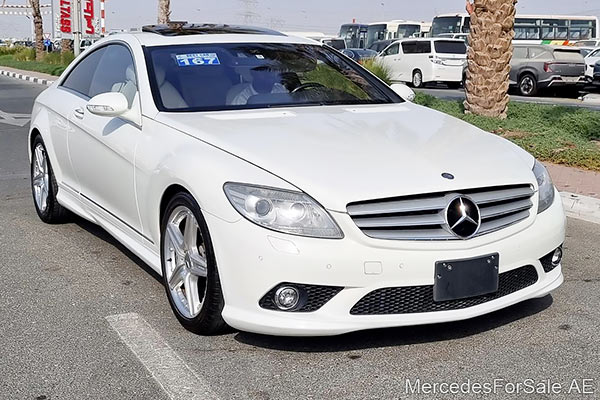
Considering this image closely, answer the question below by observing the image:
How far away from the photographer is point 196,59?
5070mm

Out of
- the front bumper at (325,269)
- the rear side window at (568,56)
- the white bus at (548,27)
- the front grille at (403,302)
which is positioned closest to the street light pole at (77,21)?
the rear side window at (568,56)

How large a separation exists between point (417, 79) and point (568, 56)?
665cm

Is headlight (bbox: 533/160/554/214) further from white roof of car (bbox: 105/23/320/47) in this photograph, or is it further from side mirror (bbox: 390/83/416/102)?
white roof of car (bbox: 105/23/320/47)

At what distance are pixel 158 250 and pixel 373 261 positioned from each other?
1.41 meters

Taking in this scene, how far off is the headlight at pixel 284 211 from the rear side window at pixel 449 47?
26.8 metres

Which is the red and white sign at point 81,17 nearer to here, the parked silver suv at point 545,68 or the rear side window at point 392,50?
the rear side window at point 392,50

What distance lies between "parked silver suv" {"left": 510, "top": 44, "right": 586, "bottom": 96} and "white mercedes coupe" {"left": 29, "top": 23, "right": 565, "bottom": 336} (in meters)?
20.6

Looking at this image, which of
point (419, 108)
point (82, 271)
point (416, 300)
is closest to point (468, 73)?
point (419, 108)

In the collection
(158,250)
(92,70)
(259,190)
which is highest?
(92,70)

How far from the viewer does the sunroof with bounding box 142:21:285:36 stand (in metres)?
5.54

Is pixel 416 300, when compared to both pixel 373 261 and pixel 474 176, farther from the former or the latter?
pixel 474 176

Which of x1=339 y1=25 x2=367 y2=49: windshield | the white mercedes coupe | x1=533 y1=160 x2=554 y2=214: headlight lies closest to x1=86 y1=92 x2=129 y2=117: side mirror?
the white mercedes coupe

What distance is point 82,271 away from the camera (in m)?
5.29

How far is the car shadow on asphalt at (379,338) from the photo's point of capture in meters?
3.94
